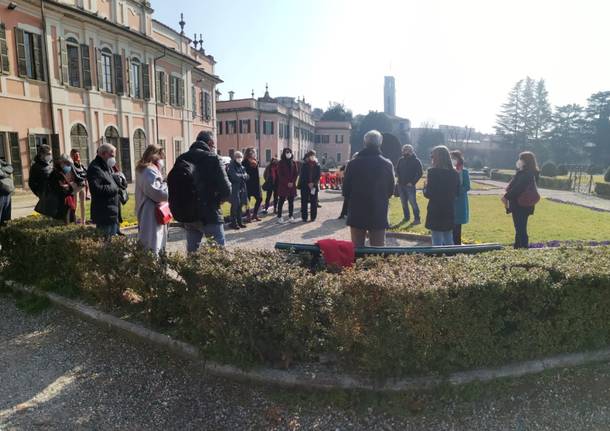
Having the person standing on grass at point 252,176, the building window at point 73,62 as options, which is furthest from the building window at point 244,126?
the person standing on grass at point 252,176

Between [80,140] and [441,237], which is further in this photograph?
[80,140]

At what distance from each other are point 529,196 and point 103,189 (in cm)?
629

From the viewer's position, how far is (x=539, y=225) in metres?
11.4

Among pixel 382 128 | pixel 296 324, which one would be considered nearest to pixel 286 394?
pixel 296 324

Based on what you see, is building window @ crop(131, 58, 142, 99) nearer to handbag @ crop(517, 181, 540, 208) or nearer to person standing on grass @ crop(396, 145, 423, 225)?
person standing on grass @ crop(396, 145, 423, 225)

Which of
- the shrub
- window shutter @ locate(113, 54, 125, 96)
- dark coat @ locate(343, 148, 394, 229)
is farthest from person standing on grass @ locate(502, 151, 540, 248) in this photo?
the shrub

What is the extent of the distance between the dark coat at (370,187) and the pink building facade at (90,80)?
16.9 meters

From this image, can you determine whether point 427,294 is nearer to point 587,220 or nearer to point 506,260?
point 506,260

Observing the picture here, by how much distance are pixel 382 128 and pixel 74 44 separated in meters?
59.4

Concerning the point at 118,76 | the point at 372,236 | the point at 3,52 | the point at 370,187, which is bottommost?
→ the point at 372,236

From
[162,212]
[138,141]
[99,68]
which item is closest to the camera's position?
[162,212]

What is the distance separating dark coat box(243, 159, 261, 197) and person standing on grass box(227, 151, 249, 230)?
32cm

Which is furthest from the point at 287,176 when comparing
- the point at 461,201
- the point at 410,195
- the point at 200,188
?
the point at 200,188

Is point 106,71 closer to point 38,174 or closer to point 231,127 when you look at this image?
point 38,174
